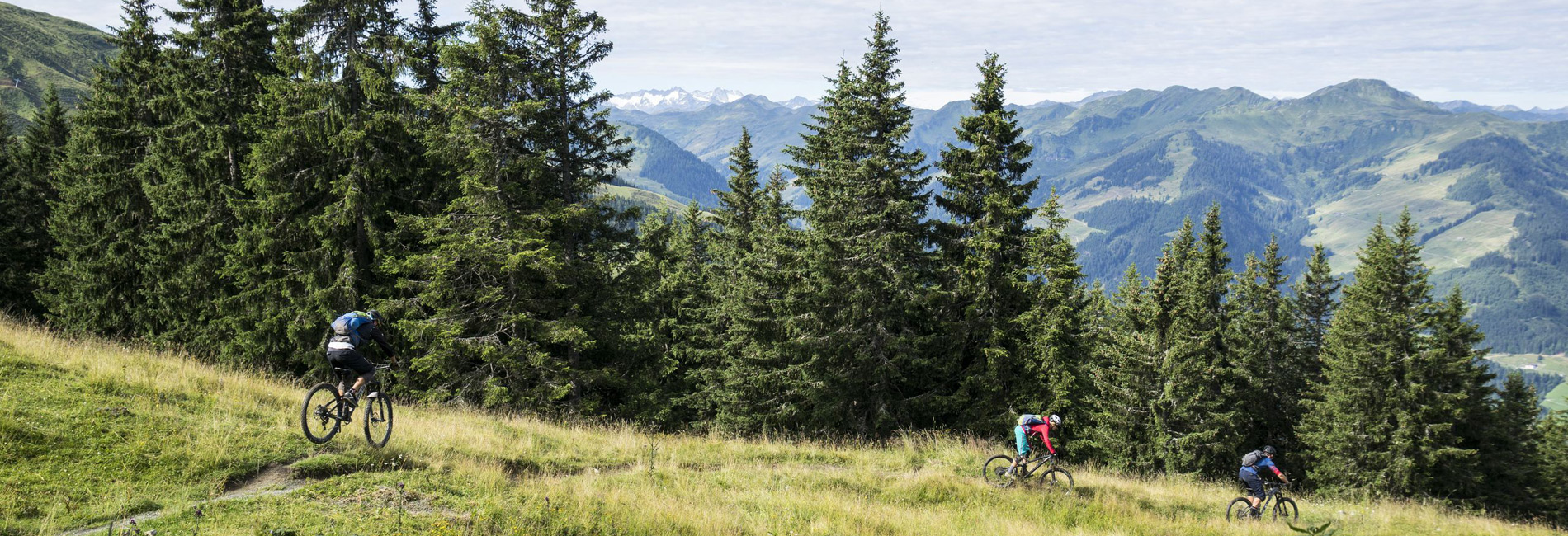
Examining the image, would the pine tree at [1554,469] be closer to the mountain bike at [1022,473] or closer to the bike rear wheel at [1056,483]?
the bike rear wheel at [1056,483]

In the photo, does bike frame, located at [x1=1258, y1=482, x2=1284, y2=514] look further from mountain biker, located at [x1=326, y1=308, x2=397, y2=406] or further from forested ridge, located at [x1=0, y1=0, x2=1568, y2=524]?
mountain biker, located at [x1=326, y1=308, x2=397, y2=406]

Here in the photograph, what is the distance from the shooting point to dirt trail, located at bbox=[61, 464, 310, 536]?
6.69m

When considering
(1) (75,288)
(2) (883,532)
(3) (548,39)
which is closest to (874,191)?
(3) (548,39)

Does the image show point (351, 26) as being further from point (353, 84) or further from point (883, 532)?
point (883, 532)

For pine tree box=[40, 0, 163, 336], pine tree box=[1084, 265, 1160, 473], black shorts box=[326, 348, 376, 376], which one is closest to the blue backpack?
black shorts box=[326, 348, 376, 376]

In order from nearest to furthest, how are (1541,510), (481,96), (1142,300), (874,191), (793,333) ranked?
(481,96)
(874,191)
(793,333)
(1142,300)
(1541,510)

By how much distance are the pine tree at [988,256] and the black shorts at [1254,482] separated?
8969 millimetres

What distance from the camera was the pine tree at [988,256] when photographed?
22.7 meters

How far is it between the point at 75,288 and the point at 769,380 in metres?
27.7

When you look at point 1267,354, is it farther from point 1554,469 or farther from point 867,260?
point 867,260

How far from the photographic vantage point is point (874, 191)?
22344 mm

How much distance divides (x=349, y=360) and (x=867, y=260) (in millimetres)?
15674

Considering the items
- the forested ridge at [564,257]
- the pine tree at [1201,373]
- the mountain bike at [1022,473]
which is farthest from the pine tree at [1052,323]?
the pine tree at [1201,373]

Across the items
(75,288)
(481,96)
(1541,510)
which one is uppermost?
(481,96)
